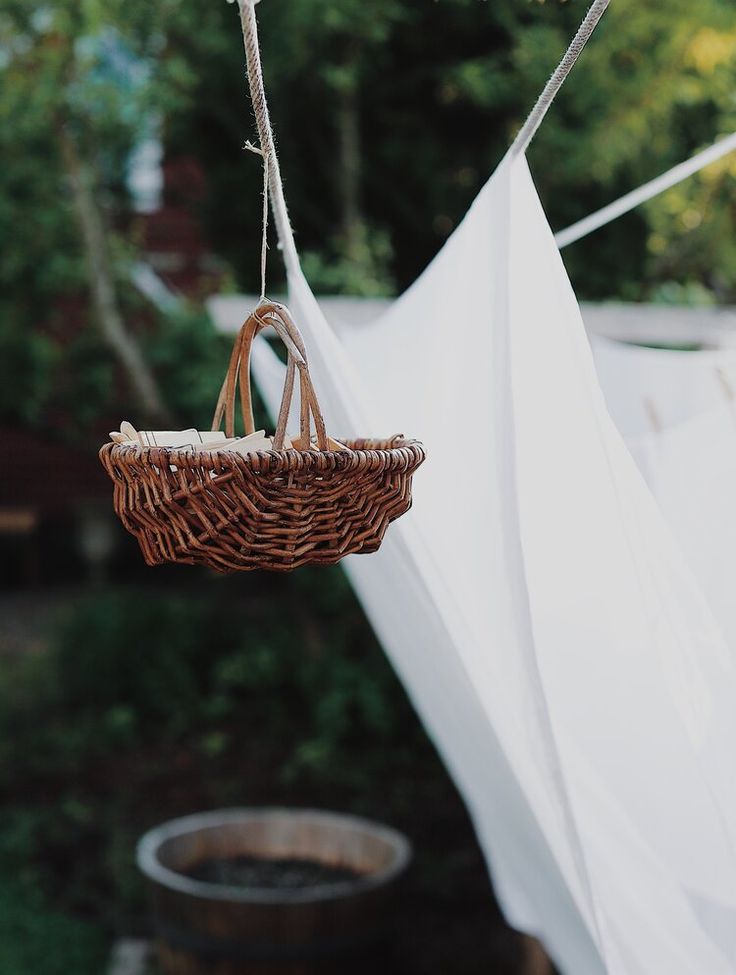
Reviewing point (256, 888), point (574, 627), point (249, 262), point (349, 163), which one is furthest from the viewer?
point (249, 262)

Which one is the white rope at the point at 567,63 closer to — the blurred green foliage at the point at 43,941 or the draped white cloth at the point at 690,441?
the draped white cloth at the point at 690,441

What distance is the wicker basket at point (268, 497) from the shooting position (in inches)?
39.5

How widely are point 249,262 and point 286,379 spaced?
3.77 m

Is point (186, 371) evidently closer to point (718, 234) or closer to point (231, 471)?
point (718, 234)

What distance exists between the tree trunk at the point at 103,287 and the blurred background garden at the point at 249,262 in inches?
0.5

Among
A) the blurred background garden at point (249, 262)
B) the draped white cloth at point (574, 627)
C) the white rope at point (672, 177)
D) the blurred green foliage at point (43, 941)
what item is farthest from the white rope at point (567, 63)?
the blurred green foliage at point (43, 941)

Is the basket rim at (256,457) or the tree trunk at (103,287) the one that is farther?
the tree trunk at (103,287)

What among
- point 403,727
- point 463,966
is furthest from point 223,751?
point 463,966

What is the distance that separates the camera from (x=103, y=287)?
4090 millimetres

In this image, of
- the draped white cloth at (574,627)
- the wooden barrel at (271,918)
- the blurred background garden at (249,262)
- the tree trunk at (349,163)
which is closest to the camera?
the draped white cloth at (574,627)

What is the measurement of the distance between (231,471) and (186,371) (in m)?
3.02

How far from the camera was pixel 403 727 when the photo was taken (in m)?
4.50

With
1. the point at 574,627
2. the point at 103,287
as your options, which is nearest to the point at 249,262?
the point at 103,287

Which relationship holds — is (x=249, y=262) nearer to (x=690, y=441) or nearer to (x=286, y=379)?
(x=690, y=441)
